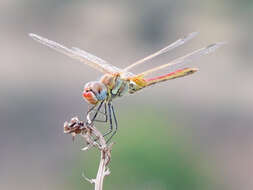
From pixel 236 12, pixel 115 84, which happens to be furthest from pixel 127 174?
pixel 236 12

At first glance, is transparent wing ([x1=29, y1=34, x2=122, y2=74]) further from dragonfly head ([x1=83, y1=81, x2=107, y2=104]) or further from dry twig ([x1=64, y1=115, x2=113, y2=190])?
dry twig ([x1=64, y1=115, x2=113, y2=190])

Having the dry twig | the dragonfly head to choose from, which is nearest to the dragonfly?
the dragonfly head

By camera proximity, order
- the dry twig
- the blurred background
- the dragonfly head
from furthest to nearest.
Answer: the blurred background, the dragonfly head, the dry twig

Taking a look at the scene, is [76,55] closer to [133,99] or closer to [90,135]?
[90,135]

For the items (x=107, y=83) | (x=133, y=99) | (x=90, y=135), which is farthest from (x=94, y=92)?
(x=133, y=99)

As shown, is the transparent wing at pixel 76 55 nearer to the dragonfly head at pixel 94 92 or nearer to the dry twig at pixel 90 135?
the dragonfly head at pixel 94 92
